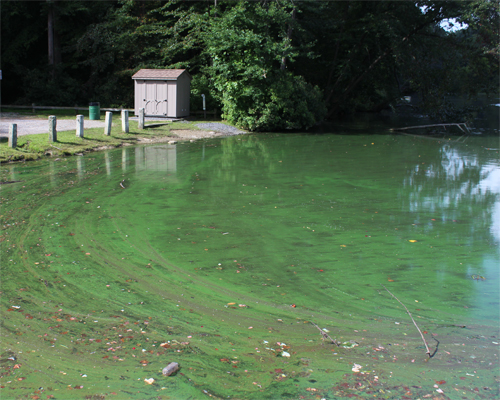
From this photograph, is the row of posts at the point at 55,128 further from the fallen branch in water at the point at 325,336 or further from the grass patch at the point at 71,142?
the fallen branch in water at the point at 325,336

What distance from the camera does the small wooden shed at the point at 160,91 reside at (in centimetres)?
2423

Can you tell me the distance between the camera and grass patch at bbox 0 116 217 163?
46.7 feet

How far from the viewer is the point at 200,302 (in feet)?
18.2

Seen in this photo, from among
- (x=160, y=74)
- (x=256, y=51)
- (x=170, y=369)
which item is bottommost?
(x=170, y=369)

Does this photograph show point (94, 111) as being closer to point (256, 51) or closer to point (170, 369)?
point (256, 51)

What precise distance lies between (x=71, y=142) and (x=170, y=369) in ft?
45.4

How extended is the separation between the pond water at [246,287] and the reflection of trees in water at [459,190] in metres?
0.08

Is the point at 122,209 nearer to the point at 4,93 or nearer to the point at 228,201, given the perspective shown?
the point at 228,201

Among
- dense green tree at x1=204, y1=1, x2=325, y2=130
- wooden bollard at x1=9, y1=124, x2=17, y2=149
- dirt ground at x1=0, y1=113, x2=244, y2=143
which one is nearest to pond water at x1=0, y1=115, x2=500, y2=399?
wooden bollard at x1=9, y1=124, x2=17, y2=149

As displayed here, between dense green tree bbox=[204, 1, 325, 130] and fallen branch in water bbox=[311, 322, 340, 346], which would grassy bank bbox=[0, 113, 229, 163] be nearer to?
dense green tree bbox=[204, 1, 325, 130]

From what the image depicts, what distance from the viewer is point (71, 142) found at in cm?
1639

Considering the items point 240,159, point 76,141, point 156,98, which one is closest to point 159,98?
point 156,98

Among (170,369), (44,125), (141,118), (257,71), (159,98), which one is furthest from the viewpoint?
(159,98)

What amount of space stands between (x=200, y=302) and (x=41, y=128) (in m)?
15.8
